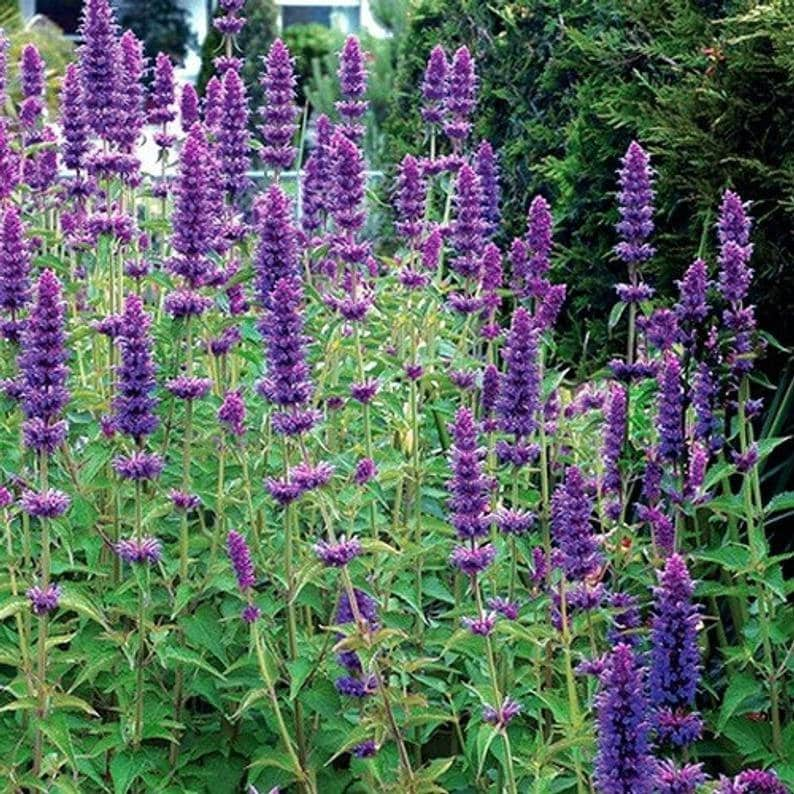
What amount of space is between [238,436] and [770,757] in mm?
1432

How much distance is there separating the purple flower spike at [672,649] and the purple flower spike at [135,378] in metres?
1.23

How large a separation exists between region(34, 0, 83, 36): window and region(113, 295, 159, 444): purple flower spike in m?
33.3

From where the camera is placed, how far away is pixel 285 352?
3561 millimetres

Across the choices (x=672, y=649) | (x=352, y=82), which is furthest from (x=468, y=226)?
(x=672, y=649)

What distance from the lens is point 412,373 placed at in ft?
14.0

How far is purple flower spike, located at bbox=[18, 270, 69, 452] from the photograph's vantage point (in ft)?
11.5

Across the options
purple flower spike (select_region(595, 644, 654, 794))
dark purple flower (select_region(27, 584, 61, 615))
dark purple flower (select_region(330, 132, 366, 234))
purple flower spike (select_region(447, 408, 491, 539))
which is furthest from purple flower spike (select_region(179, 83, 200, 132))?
purple flower spike (select_region(595, 644, 654, 794))

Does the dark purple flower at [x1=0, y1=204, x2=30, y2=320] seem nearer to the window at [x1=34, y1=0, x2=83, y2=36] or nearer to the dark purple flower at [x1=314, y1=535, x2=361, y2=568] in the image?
the dark purple flower at [x1=314, y1=535, x2=361, y2=568]

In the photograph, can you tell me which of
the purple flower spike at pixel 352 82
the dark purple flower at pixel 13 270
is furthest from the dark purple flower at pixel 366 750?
the purple flower spike at pixel 352 82

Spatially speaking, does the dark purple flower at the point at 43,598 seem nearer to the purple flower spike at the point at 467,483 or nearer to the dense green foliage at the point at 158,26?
the purple flower spike at the point at 467,483

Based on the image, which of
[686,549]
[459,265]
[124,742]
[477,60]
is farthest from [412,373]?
[477,60]

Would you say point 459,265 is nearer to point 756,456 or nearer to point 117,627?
point 756,456

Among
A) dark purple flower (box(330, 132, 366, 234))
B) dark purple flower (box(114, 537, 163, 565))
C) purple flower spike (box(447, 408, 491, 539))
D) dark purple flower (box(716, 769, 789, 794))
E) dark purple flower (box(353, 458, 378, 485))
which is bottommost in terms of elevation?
dark purple flower (box(716, 769, 789, 794))

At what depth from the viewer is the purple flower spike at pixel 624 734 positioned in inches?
109
